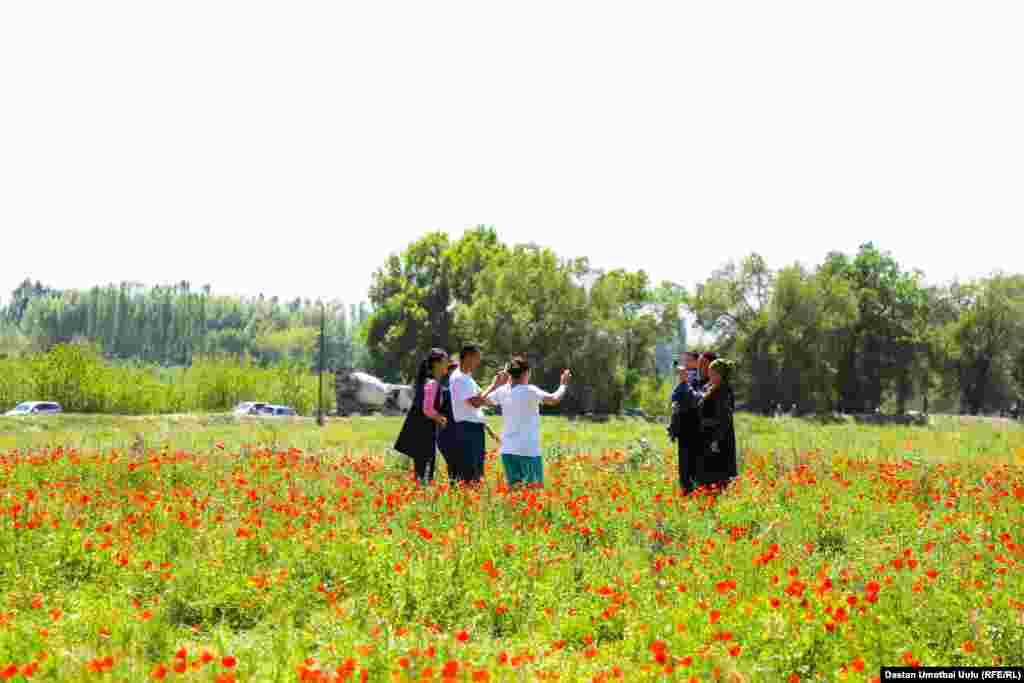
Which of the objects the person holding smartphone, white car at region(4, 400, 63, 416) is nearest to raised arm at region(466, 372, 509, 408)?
the person holding smartphone

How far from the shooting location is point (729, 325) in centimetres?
6209

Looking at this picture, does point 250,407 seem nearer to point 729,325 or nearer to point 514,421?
point 729,325

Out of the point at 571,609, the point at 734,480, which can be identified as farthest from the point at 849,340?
the point at 571,609

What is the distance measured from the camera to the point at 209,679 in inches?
196

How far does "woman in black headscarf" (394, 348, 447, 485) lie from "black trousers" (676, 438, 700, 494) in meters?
2.95

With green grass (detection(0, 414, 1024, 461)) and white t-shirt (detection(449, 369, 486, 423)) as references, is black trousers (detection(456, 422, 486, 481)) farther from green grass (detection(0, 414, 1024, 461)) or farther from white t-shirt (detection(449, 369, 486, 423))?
green grass (detection(0, 414, 1024, 461))

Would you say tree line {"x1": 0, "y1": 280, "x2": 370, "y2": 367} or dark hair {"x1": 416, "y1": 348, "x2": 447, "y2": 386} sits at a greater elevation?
tree line {"x1": 0, "y1": 280, "x2": 370, "y2": 367}

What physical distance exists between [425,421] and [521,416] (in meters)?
1.54

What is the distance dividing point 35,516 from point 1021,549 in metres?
8.79

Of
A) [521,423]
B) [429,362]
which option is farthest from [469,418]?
[429,362]

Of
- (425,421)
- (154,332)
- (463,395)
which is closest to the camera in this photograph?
(463,395)

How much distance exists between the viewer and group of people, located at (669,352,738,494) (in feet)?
35.0

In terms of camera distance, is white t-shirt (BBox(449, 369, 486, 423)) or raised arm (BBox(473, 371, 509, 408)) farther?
white t-shirt (BBox(449, 369, 486, 423))

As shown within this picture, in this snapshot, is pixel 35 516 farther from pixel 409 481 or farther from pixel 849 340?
pixel 849 340
